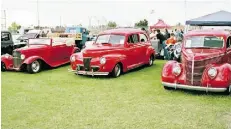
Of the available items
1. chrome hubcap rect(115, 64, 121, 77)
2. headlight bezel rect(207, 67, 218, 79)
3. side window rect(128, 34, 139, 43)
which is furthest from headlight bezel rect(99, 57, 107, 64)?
headlight bezel rect(207, 67, 218, 79)

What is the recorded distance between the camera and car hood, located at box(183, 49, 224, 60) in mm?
7973

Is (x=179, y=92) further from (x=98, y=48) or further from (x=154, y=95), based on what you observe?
(x=98, y=48)

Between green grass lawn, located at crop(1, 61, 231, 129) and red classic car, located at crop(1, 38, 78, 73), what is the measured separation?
5.81 feet

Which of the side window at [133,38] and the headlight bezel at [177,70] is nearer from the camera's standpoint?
the headlight bezel at [177,70]

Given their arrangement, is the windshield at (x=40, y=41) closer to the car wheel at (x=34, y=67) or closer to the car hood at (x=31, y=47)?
the car hood at (x=31, y=47)

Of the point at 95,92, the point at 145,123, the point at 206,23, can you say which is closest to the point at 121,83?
the point at 95,92

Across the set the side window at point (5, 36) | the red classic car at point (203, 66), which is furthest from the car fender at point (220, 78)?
the side window at point (5, 36)

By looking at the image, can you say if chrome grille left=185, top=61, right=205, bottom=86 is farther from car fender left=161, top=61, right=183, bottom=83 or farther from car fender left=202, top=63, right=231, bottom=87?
car fender left=161, top=61, right=183, bottom=83

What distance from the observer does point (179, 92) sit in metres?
8.08

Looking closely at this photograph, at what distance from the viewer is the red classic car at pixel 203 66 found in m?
7.57

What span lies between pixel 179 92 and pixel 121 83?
196cm

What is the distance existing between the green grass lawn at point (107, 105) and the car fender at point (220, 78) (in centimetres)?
31

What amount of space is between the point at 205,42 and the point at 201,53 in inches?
31.5

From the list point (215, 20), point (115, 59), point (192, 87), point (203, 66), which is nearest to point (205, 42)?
point (203, 66)
